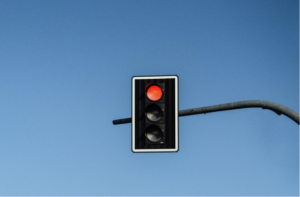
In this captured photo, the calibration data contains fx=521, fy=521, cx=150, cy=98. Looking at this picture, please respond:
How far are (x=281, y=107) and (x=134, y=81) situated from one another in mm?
2395

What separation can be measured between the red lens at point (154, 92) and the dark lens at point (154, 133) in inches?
15.6

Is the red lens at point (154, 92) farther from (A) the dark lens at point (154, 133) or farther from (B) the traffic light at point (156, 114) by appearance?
(A) the dark lens at point (154, 133)

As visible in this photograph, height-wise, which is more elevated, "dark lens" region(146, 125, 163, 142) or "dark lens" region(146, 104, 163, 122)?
"dark lens" region(146, 104, 163, 122)

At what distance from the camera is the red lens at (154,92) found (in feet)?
23.8

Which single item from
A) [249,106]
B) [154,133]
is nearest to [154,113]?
[154,133]

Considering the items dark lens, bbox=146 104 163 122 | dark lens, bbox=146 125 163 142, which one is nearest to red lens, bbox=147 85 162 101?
dark lens, bbox=146 104 163 122

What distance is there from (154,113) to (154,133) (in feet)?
0.92

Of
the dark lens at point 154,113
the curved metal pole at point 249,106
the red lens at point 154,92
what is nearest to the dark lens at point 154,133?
the dark lens at point 154,113

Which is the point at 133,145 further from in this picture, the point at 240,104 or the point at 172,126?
the point at 240,104

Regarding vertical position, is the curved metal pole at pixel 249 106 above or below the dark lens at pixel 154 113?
above

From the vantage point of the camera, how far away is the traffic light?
725 cm

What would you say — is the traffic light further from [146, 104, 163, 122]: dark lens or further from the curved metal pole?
the curved metal pole

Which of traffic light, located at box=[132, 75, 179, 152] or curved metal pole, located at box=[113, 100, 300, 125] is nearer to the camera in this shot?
traffic light, located at box=[132, 75, 179, 152]

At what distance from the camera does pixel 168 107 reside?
23.8ft
